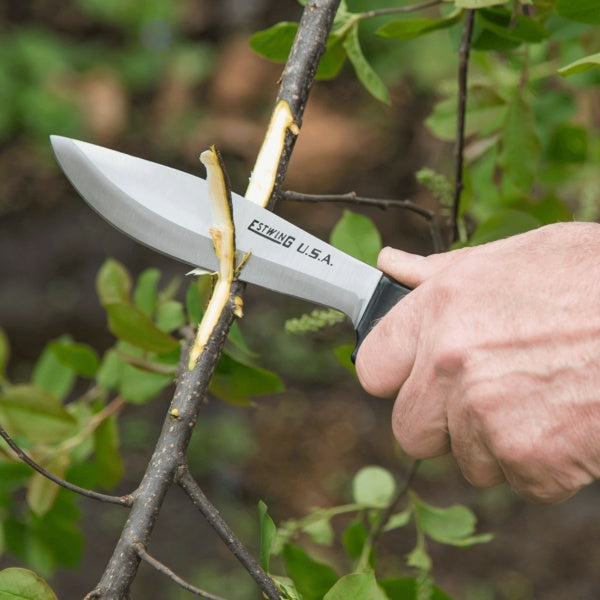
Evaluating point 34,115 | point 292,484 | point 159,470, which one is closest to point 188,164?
point 34,115

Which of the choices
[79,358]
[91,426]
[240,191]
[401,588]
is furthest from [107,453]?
[240,191]

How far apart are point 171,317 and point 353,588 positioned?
498 millimetres

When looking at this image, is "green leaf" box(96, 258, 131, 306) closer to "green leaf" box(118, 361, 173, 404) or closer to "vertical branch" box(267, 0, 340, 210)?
"green leaf" box(118, 361, 173, 404)

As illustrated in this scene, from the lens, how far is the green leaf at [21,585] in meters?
0.67

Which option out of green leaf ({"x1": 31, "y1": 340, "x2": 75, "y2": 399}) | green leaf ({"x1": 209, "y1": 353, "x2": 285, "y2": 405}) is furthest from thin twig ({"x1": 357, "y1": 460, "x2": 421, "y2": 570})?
green leaf ({"x1": 31, "y1": 340, "x2": 75, "y2": 399})

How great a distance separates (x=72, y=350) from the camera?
3.83 feet

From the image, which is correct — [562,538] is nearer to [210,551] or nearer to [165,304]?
[210,551]

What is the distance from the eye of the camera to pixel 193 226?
0.83 m

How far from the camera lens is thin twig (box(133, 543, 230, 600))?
25.5 inches

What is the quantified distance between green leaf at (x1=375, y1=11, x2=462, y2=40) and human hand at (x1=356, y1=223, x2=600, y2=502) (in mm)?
305

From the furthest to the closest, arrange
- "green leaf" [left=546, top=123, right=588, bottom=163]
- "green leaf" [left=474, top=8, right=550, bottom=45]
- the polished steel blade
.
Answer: "green leaf" [left=546, top=123, right=588, bottom=163] → "green leaf" [left=474, top=8, right=550, bottom=45] → the polished steel blade

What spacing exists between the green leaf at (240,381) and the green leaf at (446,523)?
0.28 m

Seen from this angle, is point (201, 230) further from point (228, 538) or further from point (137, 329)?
point (228, 538)

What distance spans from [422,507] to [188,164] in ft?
8.79
